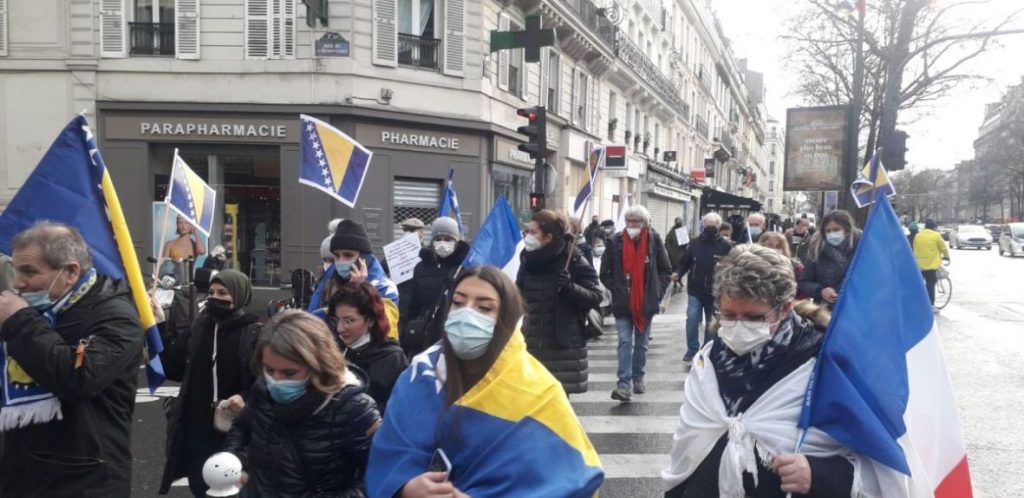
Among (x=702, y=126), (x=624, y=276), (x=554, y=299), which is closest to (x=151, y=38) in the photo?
(x=624, y=276)

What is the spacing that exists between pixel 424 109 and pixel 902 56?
13.0m

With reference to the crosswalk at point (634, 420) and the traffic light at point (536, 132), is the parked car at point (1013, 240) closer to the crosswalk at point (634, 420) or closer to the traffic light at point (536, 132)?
the crosswalk at point (634, 420)

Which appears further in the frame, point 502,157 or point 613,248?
point 502,157

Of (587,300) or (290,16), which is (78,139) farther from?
(290,16)

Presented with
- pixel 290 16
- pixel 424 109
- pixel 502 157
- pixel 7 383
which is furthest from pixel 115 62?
pixel 7 383

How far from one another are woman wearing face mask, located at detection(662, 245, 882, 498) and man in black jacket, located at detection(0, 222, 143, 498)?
6.94 feet

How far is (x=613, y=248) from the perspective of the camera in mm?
7500

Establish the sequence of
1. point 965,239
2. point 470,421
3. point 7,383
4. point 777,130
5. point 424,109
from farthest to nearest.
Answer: point 777,130
point 965,239
point 424,109
point 7,383
point 470,421

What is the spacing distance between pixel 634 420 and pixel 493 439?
4.61 m

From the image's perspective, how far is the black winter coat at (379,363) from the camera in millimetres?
3248

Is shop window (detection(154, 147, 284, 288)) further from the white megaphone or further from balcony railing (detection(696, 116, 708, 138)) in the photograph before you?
balcony railing (detection(696, 116, 708, 138))

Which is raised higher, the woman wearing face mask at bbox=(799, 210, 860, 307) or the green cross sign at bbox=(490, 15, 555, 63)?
the green cross sign at bbox=(490, 15, 555, 63)

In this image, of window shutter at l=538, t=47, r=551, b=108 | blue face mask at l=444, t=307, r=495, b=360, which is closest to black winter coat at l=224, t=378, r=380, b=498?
blue face mask at l=444, t=307, r=495, b=360

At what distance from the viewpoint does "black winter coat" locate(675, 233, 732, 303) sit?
8.53 meters
